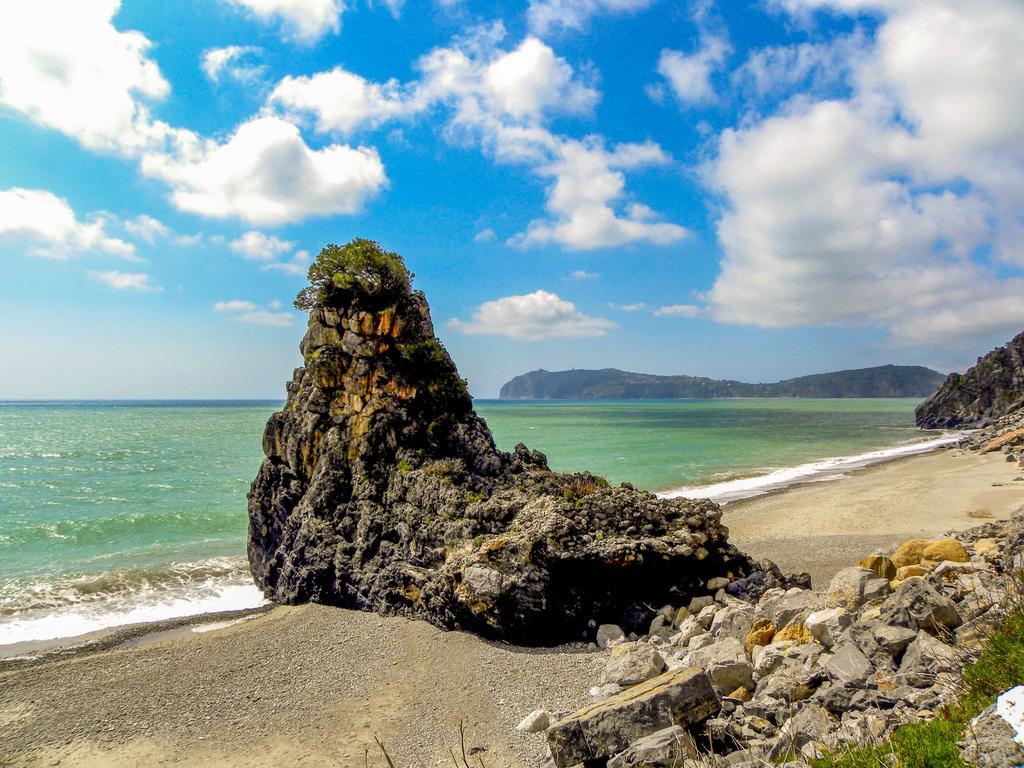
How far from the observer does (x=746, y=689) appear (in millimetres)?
8641

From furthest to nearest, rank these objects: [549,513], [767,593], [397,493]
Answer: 1. [397,493]
2. [549,513]
3. [767,593]

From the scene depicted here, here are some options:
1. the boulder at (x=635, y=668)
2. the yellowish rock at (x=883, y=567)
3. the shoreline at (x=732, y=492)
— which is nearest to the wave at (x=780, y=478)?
the shoreline at (x=732, y=492)

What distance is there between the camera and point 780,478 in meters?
41.6

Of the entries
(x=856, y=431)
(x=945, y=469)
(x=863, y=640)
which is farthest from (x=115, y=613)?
(x=856, y=431)

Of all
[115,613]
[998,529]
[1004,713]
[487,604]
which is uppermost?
[1004,713]

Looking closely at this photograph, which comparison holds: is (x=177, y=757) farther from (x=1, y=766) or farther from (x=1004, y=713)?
(x=1004, y=713)

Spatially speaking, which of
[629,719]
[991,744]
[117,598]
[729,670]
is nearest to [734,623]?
[729,670]

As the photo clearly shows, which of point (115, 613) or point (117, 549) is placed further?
point (117, 549)

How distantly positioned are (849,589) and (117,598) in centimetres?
2253

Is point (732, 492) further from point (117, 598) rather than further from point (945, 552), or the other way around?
point (117, 598)

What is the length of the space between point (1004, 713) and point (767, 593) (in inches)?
331

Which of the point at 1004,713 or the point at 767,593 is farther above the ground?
the point at 1004,713

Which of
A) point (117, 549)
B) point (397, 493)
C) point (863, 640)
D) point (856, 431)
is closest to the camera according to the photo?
point (863, 640)

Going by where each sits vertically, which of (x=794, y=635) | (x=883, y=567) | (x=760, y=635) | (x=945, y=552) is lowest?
(x=760, y=635)
